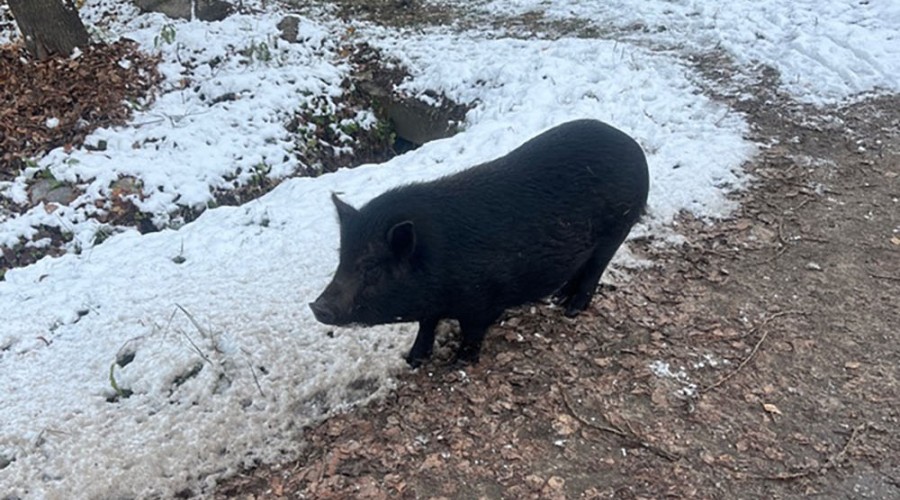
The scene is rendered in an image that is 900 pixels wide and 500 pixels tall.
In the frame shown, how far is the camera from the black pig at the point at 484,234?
3512 millimetres

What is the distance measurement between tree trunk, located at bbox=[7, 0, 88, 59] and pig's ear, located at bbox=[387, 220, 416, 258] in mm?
6453

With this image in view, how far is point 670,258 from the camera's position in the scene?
4816mm

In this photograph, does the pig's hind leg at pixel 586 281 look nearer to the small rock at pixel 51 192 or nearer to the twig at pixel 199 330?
the twig at pixel 199 330

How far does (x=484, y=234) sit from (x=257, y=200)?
298cm

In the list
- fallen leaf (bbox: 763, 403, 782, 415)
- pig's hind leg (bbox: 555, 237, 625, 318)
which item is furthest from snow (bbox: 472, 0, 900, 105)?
fallen leaf (bbox: 763, 403, 782, 415)

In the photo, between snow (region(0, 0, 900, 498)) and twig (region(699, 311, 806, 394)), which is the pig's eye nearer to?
snow (region(0, 0, 900, 498))

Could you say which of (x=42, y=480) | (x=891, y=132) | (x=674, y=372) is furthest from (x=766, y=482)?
(x=891, y=132)

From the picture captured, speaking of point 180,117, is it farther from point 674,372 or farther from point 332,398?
point 674,372

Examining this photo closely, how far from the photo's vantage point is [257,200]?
5945mm

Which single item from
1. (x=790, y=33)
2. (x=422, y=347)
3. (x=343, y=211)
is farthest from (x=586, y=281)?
(x=790, y=33)

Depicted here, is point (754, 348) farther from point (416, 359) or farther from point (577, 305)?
point (416, 359)

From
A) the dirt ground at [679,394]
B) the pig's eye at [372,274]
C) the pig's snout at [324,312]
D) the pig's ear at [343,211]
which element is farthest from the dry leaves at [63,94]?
the dirt ground at [679,394]

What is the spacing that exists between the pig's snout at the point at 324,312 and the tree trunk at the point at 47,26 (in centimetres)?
625

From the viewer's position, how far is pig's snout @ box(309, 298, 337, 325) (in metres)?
3.50
